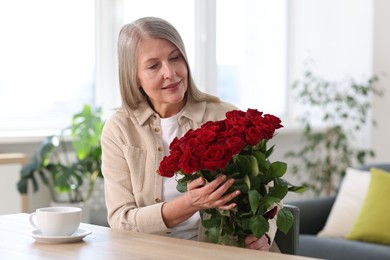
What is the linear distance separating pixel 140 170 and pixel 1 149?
8.64 ft

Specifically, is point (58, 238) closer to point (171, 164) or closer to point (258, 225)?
point (171, 164)

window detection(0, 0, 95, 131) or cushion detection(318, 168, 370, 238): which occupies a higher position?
window detection(0, 0, 95, 131)

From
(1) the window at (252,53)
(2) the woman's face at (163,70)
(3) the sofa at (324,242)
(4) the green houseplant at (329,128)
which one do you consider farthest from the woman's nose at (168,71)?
(1) the window at (252,53)

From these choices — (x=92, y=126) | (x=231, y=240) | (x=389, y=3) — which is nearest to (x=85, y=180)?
(x=92, y=126)

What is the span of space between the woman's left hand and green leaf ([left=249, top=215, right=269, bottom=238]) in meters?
0.08

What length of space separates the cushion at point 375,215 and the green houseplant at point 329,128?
165 cm

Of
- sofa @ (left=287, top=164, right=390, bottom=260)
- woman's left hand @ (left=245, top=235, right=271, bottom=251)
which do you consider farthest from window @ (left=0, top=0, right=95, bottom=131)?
woman's left hand @ (left=245, top=235, right=271, bottom=251)

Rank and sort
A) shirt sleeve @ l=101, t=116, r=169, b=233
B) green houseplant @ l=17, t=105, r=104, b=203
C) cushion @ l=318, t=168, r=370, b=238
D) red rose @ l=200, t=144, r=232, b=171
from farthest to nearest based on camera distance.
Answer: green houseplant @ l=17, t=105, r=104, b=203
cushion @ l=318, t=168, r=370, b=238
shirt sleeve @ l=101, t=116, r=169, b=233
red rose @ l=200, t=144, r=232, b=171

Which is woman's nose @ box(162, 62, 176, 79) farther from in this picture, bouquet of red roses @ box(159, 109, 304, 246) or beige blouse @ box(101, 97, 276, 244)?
bouquet of red roses @ box(159, 109, 304, 246)

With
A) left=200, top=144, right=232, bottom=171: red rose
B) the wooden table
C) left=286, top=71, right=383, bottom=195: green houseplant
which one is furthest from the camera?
left=286, top=71, right=383, bottom=195: green houseplant

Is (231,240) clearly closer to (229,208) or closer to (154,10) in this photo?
(229,208)

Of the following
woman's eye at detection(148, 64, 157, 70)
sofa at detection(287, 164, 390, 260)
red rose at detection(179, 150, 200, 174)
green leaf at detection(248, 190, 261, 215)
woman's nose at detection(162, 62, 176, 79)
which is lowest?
sofa at detection(287, 164, 390, 260)

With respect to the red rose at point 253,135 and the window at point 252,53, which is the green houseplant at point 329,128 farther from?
the red rose at point 253,135

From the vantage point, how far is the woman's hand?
212 cm
